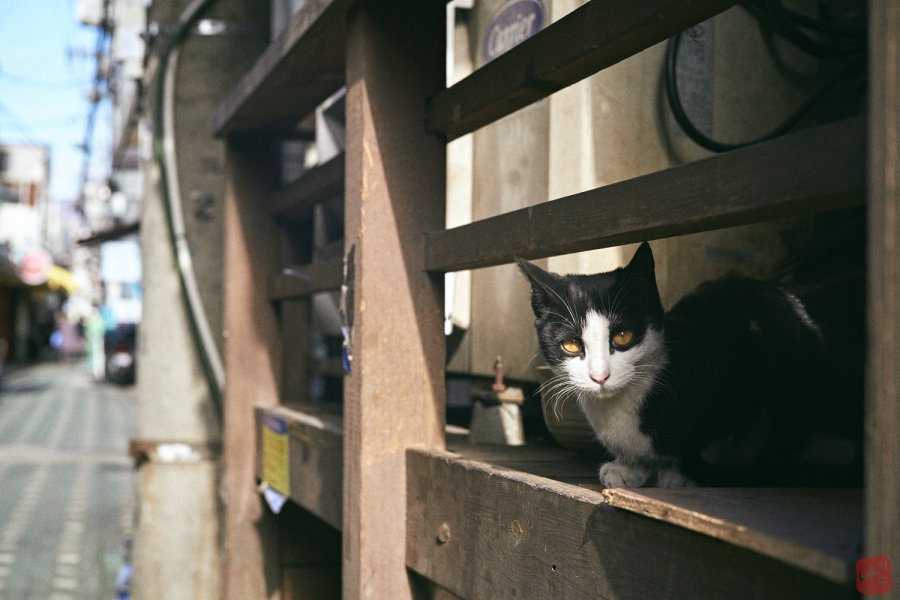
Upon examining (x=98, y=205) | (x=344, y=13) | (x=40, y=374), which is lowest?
(x=40, y=374)

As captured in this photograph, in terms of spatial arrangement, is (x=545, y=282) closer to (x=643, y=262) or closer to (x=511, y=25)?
(x=643, y=262)

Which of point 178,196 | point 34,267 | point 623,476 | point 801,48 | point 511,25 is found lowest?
point 623,476

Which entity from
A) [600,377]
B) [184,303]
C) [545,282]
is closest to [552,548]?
[600,377]

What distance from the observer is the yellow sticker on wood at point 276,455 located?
3.14 m

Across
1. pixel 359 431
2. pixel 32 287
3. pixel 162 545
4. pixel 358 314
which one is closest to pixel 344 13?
pixel 358 314

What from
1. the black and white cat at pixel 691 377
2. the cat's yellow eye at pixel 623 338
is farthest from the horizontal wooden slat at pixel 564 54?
the cat's yellow eye at pixel 623 338

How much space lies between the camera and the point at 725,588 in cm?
121

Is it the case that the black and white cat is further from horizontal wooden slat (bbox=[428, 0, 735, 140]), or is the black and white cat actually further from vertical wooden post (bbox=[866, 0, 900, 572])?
vertical wooden post (bbox=[866, 0, 900, 572])

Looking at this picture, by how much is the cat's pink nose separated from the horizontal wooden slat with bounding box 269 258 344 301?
1221mm

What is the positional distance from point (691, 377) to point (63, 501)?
8567 millimetres

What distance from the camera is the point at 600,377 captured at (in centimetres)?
157

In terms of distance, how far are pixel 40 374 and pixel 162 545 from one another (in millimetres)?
32257

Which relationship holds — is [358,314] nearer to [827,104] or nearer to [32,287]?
[827,104]

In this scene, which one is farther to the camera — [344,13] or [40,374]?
[40,374]
